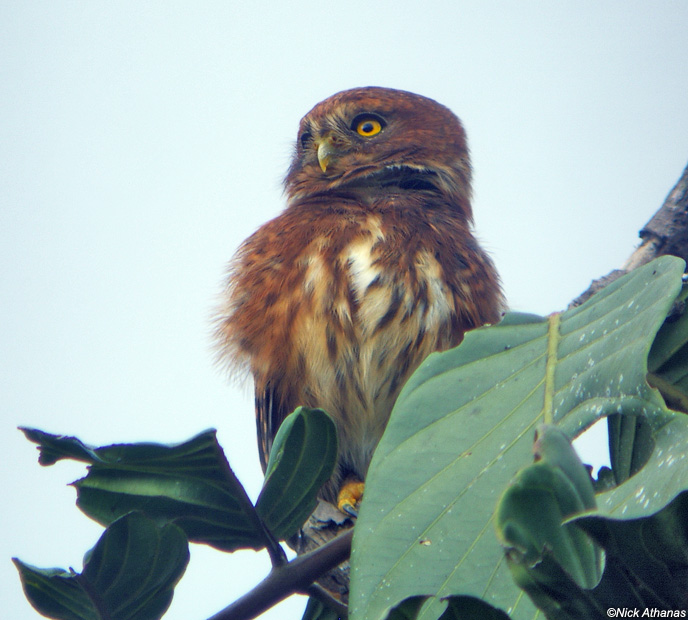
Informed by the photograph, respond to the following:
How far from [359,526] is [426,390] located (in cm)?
23

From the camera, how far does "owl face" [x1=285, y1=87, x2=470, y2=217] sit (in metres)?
3.02

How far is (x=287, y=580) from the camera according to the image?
116 centimetres

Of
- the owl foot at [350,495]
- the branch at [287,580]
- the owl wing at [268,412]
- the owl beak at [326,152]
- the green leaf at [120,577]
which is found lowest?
the branch at [287,580]

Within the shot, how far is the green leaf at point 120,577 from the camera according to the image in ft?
3.75

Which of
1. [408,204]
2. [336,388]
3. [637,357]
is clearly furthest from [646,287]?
[408,204]

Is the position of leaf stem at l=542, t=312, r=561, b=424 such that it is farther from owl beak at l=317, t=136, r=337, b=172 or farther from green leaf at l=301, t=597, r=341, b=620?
owl beak at l=317, t=136, r=337, b=172

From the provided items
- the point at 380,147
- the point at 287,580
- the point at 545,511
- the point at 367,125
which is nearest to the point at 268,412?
the point at 287,580

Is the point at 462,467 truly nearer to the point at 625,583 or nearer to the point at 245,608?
the point at 625,583

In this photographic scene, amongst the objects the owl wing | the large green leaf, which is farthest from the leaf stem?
the owl wing

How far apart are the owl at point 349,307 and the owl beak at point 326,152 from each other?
1.59ft

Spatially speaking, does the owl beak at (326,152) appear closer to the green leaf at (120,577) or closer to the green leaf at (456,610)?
the green leaf at (120,577)

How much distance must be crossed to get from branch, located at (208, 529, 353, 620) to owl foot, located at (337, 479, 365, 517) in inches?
38.2

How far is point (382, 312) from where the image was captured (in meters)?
2.20

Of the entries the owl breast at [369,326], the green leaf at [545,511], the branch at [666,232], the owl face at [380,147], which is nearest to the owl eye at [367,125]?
the owl face at [380,147]
